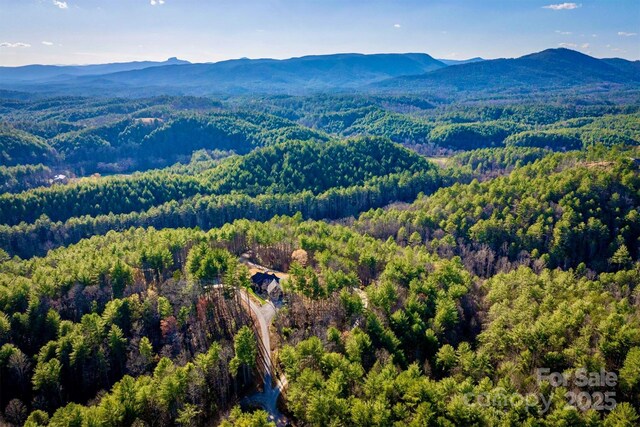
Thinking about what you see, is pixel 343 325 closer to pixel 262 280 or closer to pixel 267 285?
pixel 267 285

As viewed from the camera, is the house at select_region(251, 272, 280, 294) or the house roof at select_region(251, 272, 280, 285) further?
the house roof at select_region(251, 272, 280, 285)

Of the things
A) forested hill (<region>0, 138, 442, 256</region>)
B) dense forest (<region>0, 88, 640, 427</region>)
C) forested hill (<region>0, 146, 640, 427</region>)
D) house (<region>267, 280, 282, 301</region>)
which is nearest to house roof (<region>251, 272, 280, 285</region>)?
dense forest (<region>0, 88, 640, 427</region>)

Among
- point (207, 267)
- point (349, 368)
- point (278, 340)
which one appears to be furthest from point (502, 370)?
point (207, 267)

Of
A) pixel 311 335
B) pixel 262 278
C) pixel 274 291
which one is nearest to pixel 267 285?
pixel 262 278

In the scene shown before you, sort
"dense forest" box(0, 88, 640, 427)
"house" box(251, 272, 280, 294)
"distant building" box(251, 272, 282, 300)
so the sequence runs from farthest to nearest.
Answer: "house" box(251, 272, 280, 294)
"distant building" box(251, 272, 282, 300)
"dense forest" box(0, 88, 640, 427)

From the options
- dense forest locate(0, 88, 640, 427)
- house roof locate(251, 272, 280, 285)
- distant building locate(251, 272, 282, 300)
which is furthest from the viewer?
house roof locate(251, 272, 280, 285)

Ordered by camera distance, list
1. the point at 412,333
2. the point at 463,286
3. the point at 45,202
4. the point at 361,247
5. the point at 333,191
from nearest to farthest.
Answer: the point at 412,333, the point at 463,286, the point at 361,247, the point at 45,202, the point at 333,191

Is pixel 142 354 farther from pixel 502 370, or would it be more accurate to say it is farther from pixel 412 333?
pixel 502 370

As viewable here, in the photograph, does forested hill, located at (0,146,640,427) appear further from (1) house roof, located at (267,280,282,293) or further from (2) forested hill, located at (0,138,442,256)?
(2) forested hill, located at (0,138,442,256)

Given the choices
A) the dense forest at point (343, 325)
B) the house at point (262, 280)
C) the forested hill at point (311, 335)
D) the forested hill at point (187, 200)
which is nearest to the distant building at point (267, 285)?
the house at point (262, 280)

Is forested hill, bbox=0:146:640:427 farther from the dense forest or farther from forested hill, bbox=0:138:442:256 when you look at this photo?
forested hill, bbox=0:138:442:256

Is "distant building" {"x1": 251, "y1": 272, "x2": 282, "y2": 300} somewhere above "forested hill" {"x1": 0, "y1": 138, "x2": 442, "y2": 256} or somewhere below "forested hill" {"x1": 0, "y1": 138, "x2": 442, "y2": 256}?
above
